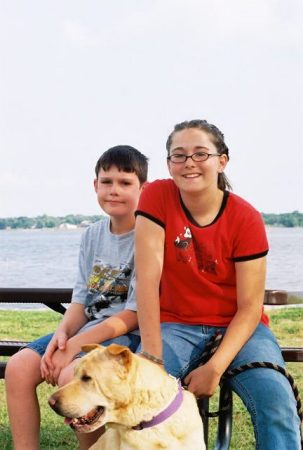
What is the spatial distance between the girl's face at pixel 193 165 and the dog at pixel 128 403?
87 centimetres

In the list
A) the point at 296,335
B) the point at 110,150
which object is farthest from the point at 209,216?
the point at 296,335

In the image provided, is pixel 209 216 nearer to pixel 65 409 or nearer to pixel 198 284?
pixel 198 284

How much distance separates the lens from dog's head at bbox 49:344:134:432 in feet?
8.86

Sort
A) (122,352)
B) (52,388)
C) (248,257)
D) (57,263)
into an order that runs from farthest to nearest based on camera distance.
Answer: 1. (57,263)
2. (52,388)
3. (248,257)
4. (122,352)

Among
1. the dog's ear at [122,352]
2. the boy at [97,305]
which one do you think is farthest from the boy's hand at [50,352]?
the dog's ear at [122,352]

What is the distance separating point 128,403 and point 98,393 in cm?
12

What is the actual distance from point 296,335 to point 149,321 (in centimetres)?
586

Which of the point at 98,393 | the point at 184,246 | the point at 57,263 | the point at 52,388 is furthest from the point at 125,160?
the point at 57,263

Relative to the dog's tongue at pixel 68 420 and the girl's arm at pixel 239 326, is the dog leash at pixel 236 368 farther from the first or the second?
the dog's tongue at pixel 68 420

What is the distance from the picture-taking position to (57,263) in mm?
27875

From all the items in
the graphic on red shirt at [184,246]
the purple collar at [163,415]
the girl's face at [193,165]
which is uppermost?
the girl's face at [193,165]

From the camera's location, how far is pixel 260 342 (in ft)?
10.8

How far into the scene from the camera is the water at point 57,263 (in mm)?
20641

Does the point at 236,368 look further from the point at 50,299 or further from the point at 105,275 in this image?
the point at 50,299
